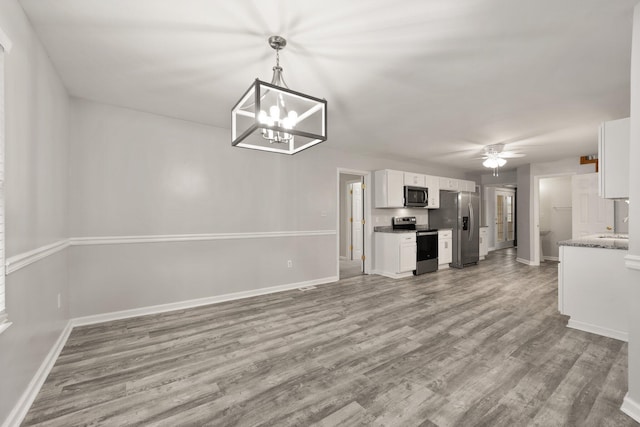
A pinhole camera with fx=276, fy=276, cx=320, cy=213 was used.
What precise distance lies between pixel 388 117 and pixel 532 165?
5.15 meters

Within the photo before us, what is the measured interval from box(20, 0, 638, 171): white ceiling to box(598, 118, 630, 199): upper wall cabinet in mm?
460

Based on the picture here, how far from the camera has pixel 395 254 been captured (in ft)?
17.4

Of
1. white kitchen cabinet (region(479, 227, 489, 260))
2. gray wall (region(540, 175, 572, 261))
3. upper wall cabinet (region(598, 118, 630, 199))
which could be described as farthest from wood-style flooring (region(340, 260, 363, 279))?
gray wall (region(540, 175, 572, 261))

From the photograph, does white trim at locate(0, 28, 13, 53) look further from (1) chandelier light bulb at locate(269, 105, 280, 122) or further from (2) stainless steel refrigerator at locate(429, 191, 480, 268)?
(2) stainless steel refrigerator at locate(429, 191, 480, 268)

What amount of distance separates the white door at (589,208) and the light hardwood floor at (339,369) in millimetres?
2999

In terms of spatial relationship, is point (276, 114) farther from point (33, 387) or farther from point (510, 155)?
point (510, 155)

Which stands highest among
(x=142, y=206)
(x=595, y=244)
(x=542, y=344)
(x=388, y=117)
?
(x=388, y=117)

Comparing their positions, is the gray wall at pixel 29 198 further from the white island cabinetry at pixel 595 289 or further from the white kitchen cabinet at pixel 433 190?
the white kitchen cabinet at pixel 433 190

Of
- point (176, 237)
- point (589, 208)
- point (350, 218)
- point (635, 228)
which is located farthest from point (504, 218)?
point (176, 237)

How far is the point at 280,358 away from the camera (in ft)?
7.72

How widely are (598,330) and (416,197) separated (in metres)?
3.60

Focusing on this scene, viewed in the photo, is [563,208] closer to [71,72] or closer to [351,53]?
[351,53]

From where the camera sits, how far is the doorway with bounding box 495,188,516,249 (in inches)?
356

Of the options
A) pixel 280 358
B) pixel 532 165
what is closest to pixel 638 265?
pixel 280 358
